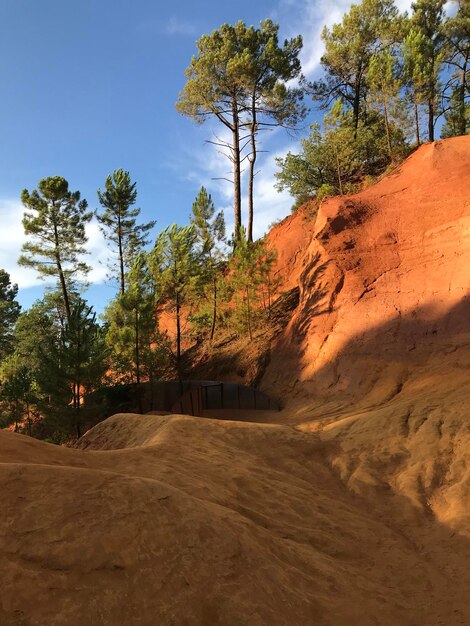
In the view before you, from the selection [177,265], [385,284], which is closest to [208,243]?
[177,265]

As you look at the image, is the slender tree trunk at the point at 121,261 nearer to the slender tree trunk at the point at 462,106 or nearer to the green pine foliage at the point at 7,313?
the green pine foliage at the point at 7,313

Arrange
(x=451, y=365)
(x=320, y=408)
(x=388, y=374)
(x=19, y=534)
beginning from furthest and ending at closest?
(x=320, y=408), (x=388, y=374), (x=451, y=365), (x=19, y=534)

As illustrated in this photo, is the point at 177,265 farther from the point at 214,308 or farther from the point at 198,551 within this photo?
the point at 198,551

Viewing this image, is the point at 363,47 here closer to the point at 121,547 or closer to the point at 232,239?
the point at 232,239

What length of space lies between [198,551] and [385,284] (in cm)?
1369

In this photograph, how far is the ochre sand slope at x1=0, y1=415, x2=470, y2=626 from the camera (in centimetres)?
257

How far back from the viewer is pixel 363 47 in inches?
1192

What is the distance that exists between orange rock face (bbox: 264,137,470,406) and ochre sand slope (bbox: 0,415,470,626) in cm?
758

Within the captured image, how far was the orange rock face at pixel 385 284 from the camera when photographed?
12609 millimetres

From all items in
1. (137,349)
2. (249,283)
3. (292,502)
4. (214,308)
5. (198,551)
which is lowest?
(292,502)

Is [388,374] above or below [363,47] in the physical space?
below

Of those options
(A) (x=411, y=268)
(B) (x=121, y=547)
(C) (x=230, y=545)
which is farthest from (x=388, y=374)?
(B) (x=121, y=547)

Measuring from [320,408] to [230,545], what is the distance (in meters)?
10.8

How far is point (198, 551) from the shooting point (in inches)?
126
